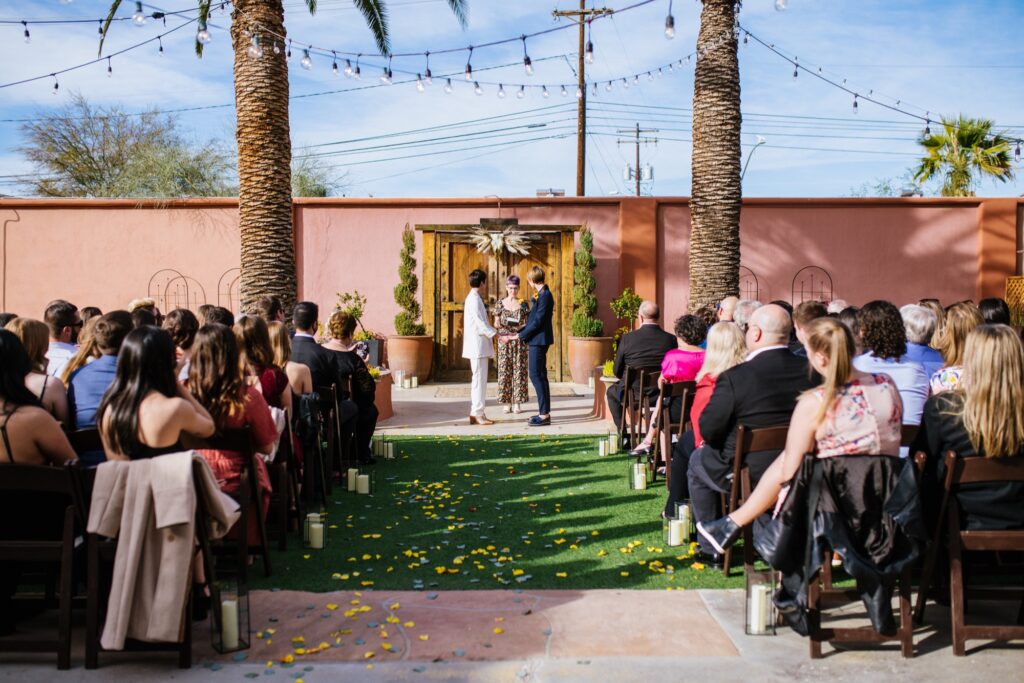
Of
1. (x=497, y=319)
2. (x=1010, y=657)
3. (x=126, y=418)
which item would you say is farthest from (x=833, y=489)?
(x=497, y=319)

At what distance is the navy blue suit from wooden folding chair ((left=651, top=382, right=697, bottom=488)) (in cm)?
317

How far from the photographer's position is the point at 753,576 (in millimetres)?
4211

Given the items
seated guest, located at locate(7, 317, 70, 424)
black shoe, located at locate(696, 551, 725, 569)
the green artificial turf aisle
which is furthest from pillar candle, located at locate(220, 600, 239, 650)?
black shoe, located at locate(696, 551, 725, 569)

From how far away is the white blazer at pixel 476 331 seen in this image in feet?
35.7

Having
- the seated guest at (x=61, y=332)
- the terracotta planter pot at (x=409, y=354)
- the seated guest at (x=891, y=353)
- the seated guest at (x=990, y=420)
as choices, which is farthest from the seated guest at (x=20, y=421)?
the terracotta planter pot at (x=409, y=354)

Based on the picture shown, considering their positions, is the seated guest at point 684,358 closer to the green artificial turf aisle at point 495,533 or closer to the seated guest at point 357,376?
the green artificial turf aisle at point 495,533

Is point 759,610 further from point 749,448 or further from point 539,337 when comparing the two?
point 539,337

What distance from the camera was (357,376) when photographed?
7938 mm

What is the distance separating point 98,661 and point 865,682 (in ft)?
10.5

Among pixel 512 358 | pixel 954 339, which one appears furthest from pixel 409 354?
pixel 954 339

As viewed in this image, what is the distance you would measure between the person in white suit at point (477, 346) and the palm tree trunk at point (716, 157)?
11.3 feet

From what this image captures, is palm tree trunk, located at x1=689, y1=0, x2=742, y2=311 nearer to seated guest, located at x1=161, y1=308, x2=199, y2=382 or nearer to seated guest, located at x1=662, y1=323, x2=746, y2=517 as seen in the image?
seated guest, located at x1=662, y1=323, x2=746, y2=517

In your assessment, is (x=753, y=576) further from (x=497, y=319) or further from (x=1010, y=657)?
(x=497, y=319)

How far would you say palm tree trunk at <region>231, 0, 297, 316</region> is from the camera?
10711mm
